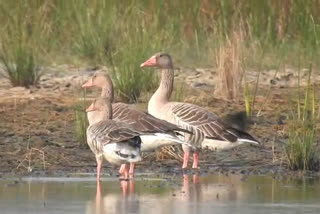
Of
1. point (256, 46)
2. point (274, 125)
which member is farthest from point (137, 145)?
point (256, 46)

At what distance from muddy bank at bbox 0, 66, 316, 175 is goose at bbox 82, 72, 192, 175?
0.29 meters

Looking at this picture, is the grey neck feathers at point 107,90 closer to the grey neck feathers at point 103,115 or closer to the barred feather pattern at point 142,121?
the barred feather pattern at point 142,121

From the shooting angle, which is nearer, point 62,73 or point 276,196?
point 276,196

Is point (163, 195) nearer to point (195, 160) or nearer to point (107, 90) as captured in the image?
point (195, 160)

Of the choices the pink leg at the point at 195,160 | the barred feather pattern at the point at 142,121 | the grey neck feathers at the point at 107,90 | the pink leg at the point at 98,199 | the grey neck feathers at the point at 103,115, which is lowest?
the pink leg at the point at 195,160

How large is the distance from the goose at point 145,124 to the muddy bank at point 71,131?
0.94 ft

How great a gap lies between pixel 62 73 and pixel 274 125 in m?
4.18

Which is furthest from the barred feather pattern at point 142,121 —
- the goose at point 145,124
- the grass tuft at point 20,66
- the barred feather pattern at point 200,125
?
the grass tuft at point 20,66

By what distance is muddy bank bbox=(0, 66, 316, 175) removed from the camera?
11906 mm

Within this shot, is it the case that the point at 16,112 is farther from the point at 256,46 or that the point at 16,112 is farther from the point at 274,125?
the point at 256,46

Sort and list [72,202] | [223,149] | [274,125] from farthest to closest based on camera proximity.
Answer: [274,125] → [223,149] → [72,202]

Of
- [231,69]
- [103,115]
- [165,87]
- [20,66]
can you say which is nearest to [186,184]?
[103,115]

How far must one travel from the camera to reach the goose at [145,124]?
11500 millimetres

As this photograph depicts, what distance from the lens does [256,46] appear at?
18484mm
